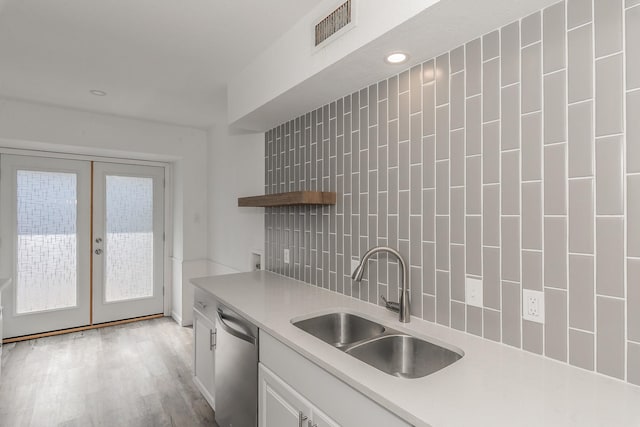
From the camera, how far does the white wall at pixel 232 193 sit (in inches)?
120

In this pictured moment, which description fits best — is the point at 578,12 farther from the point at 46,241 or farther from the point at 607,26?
the point at 46,241

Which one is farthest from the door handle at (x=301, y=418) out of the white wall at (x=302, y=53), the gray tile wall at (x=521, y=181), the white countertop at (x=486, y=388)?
the white wall at (x=302, y=53)

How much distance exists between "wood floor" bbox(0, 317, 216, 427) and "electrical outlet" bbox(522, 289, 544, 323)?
2.00 m

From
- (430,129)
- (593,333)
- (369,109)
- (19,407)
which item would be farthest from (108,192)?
(593,333)

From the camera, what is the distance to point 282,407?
4.63 feet

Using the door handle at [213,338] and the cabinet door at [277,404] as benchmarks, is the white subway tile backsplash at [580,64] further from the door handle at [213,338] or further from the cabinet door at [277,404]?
the door handle at [213,338]

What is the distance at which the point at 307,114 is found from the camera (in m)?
2.32

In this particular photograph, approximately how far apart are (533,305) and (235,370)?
145 cm

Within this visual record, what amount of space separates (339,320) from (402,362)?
0.42 m

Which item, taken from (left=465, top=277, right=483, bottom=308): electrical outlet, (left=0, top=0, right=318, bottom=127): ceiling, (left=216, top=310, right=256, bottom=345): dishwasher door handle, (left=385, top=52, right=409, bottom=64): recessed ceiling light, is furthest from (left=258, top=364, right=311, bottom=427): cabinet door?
(left=0, top=0, right=318, bottom=127): ceiling

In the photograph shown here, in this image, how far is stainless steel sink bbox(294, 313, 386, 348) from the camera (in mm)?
1645

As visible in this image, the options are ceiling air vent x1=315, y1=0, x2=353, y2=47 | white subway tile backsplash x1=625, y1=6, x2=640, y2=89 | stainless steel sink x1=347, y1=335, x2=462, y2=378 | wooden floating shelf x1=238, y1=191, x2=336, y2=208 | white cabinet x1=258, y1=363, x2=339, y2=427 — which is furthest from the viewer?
wooden floating shelf x1=238, y1=191, x2=336, y2=208

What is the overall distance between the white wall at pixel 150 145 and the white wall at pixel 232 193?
0.17m

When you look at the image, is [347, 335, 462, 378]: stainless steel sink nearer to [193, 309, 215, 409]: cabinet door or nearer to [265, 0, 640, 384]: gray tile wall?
[265, 0, 640, 384]: gray tile wall
